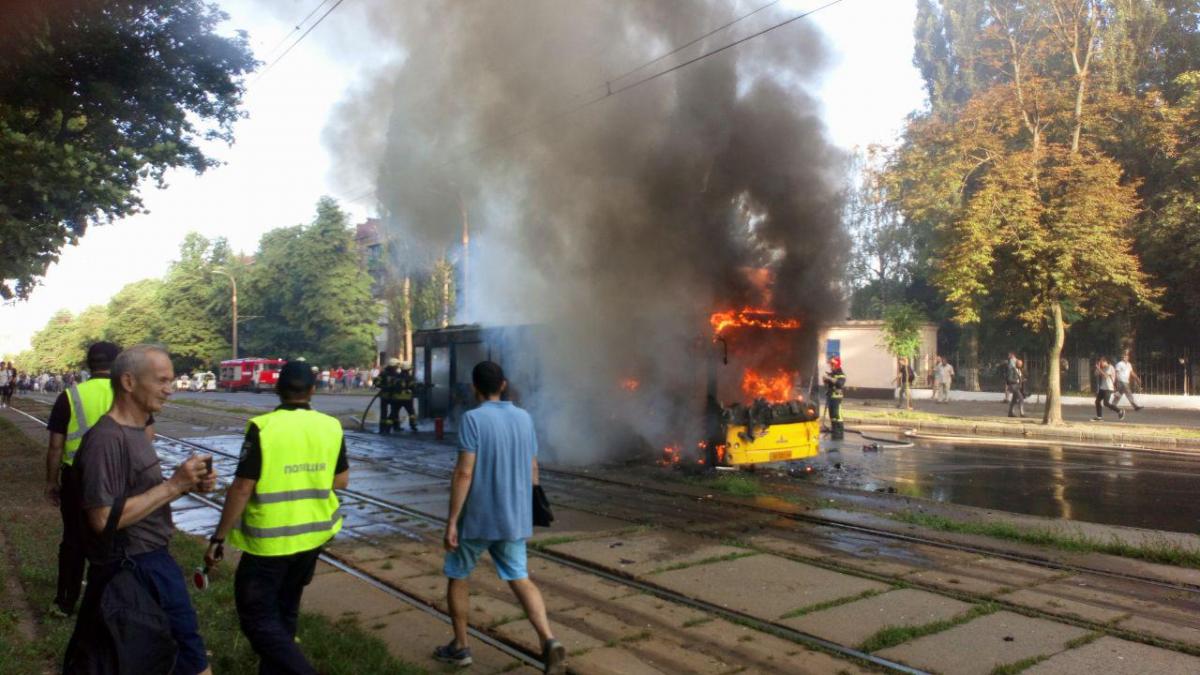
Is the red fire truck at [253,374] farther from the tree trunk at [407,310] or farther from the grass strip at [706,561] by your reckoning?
the grass strip at [706,561]

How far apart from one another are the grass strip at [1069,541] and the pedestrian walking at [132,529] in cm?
624

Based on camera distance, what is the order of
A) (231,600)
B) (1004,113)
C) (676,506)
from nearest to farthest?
(231,600)
(676,506)
(1004,113)

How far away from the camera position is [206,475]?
281 centimetres

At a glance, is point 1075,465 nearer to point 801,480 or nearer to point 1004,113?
point 801,480

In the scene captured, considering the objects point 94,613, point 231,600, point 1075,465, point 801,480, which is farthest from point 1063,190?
point 94,613

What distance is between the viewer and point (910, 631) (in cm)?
452

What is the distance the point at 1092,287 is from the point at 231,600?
18540 millimetres

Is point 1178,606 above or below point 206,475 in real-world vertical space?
below

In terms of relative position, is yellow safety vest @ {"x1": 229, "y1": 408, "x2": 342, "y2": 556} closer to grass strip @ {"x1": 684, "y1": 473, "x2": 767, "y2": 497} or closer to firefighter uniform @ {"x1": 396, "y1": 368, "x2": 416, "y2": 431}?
grass strip @ {"x1": 684, "y1": 473, "x2": 767, "y2": 497}

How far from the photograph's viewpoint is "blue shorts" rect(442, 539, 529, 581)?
395 cm

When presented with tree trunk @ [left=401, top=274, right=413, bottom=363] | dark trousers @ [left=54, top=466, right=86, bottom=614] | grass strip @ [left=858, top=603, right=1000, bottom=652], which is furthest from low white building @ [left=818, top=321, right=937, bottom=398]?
dark trousers @ [left=54, top=466, right=86, bottom=614]

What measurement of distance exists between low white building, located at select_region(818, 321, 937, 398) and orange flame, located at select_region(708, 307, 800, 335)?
17919mm

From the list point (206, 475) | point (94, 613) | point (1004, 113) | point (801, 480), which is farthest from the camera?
point (1004, 113)

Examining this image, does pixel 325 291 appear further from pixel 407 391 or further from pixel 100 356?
pixel 100 356
